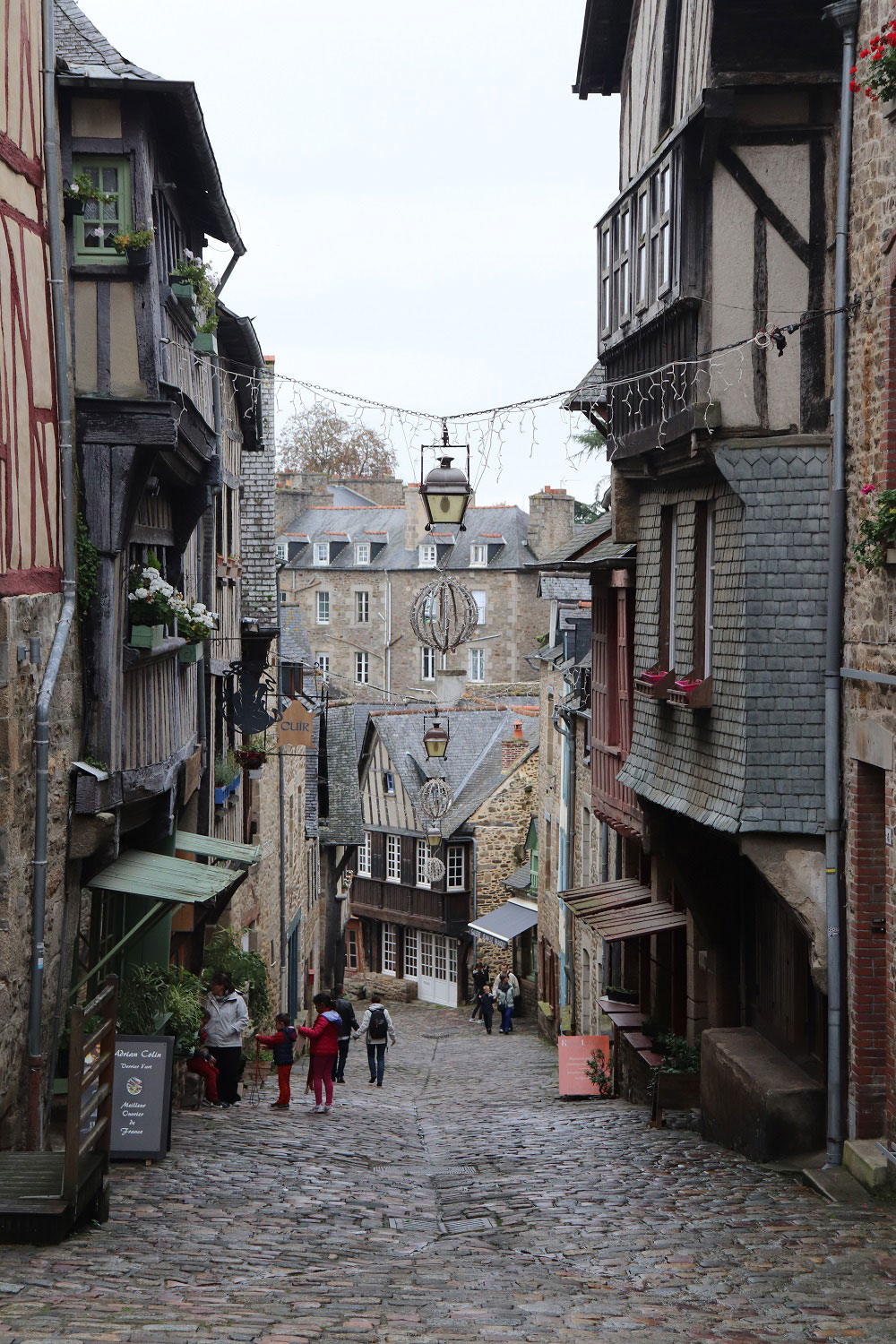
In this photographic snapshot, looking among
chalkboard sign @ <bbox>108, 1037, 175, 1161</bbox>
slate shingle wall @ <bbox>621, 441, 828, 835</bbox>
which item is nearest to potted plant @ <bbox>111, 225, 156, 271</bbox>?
slate shingle wall @ <bbox>621, 441, 828, 835</bbox>

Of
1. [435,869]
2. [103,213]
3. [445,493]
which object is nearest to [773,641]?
[445,493]

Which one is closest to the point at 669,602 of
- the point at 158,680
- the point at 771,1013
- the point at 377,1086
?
the point at 771,1013

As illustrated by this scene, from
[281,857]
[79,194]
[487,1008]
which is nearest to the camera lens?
[79,194]

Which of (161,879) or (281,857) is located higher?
(161,879)

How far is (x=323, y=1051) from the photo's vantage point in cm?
1489

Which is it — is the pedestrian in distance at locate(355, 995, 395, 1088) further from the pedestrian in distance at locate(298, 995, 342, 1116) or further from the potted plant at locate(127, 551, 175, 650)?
the potted plant at locate(127, 551, 175, 650)

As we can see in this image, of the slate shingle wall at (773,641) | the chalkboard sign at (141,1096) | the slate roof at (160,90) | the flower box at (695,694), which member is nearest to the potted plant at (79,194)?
the slate roof at (160,90)

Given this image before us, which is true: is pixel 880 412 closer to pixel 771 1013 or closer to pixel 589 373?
pixel 771 1013

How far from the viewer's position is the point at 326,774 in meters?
32.4

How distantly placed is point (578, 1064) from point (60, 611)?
9.21m

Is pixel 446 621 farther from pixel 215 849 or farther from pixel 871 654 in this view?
pixel 871 654

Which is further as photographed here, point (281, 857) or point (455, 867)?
point (455, 867)

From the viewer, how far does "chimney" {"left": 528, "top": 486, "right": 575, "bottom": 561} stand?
5762 centimetres

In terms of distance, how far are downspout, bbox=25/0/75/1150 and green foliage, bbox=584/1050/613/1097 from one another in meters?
8.60
